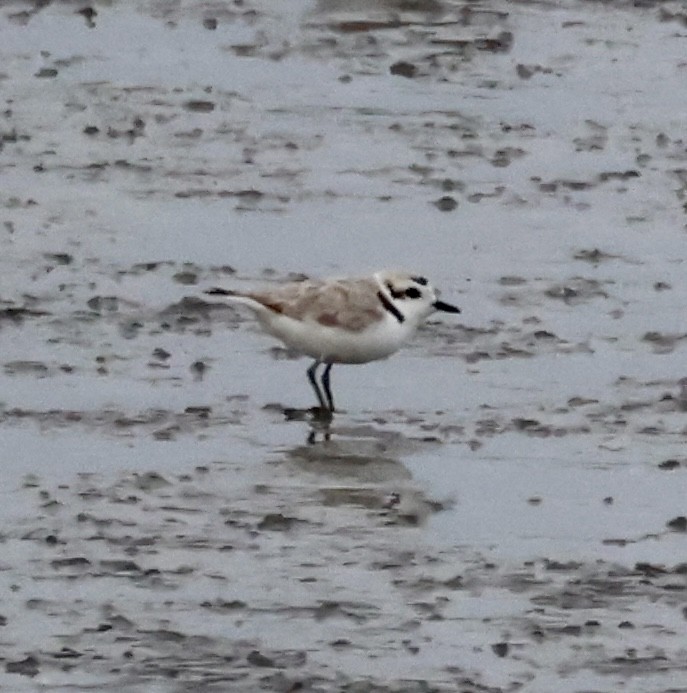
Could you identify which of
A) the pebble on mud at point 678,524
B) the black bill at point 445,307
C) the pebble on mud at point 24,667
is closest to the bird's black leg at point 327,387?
the black bill at point 445,307

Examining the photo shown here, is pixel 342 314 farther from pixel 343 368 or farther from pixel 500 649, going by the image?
pixel 500 649

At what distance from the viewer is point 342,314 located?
42.4 feet

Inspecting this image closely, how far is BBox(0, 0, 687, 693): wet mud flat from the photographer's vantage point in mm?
9594

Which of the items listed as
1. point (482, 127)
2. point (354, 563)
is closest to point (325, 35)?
point (482, 127)

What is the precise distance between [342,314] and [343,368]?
0.81m

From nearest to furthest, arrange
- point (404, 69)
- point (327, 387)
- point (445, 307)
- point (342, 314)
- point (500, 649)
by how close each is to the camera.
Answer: point (500, 649), point (327, 387), point (342, 314), point (445, 307), point (404, 69)

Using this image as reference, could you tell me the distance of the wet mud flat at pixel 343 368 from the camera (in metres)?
9.59

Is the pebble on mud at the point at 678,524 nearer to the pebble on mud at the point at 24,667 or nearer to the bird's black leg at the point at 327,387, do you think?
the bird's black leg at the point at 327,387

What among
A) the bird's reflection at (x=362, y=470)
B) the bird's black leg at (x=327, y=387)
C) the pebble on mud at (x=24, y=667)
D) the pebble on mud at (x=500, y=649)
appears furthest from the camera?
the bird's black leg at (x=327, y=387)

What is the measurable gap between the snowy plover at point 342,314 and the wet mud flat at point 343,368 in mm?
237

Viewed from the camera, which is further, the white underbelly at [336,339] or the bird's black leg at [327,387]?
the white underbelly at [336,339]

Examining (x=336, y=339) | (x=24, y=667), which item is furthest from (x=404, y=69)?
(x=24, y=667)

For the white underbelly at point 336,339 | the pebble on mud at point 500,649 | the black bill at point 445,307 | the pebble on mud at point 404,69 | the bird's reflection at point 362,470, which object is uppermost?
the pebble on mud at point 404,69

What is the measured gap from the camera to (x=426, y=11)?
2155 cm
